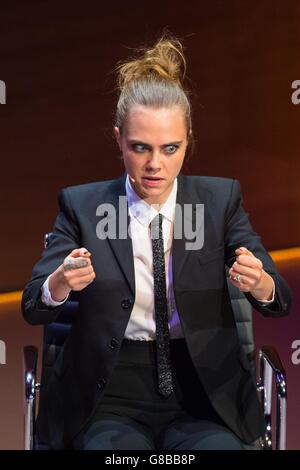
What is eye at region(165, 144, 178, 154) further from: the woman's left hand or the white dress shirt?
the woman's left hand

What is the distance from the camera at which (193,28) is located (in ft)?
13.6

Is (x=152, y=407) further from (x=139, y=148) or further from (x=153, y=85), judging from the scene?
(x=153, y=85)

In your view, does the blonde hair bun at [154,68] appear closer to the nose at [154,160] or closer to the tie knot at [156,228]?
the nose at [154,160]

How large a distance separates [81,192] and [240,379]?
24.4 inches

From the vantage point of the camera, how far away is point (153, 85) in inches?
76.5

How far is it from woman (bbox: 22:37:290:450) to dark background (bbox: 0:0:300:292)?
1.96 metres

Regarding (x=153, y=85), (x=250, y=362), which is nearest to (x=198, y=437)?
(x=250, y=362)

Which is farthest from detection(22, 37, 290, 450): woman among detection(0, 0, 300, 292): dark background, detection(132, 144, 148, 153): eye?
detection(0, 0, 300, 292): dark background

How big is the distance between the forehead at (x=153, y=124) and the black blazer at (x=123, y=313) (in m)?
0.20

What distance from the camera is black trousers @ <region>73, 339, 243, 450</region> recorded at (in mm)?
1870

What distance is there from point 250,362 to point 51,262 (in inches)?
23.2

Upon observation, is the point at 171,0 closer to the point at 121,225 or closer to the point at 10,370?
the point at 10,370

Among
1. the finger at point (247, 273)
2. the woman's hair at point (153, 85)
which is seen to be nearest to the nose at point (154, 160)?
the woman's hair at point (153, 85)
